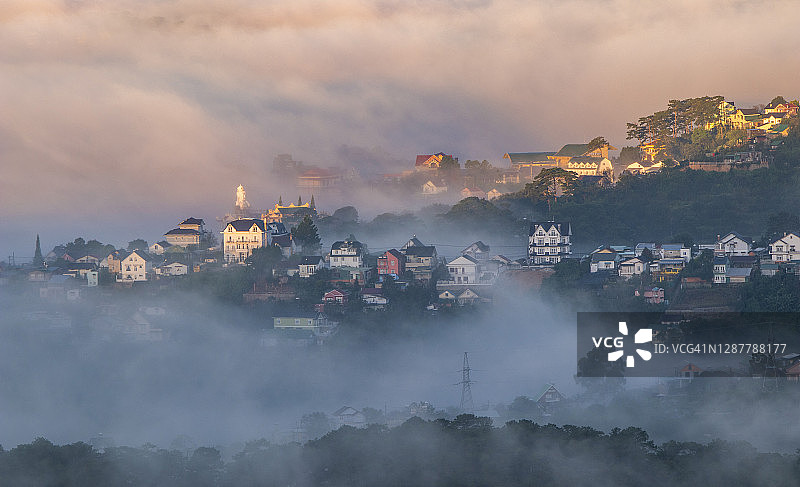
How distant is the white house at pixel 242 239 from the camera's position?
96.9 feet

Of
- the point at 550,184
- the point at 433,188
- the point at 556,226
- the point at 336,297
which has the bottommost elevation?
the point at 336,297

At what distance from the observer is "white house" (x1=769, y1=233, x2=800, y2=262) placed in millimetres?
24859

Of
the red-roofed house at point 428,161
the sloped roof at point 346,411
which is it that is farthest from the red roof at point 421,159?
the sloped roof at point 346,411

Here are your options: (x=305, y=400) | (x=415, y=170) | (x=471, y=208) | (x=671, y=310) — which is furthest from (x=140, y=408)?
(x=415, y=170)

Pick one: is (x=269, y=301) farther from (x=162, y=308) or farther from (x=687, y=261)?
(x=687, y=261)

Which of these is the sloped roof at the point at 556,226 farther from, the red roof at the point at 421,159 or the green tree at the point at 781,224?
the red roof at the point at 421,159

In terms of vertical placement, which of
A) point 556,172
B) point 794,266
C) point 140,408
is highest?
point 556,172

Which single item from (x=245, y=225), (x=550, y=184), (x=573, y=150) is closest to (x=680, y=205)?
(x=550, y=184)

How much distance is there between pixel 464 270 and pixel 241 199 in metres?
10.4

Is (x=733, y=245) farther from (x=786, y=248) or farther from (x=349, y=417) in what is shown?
(x=349, y=417)

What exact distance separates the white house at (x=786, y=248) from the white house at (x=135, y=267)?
1254cm

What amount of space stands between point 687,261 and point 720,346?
4750 millimetres

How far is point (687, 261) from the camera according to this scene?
25.3 meters

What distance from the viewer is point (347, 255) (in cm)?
2780
